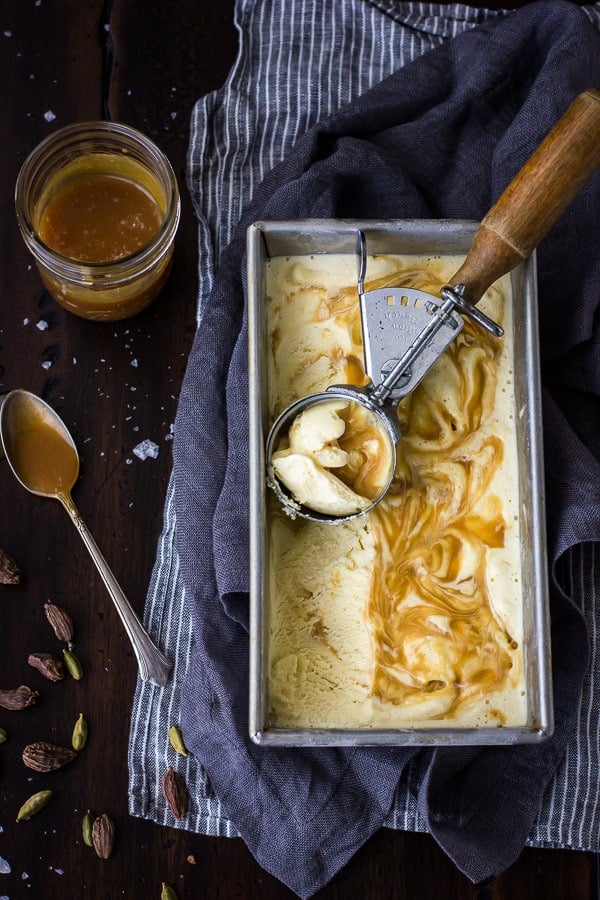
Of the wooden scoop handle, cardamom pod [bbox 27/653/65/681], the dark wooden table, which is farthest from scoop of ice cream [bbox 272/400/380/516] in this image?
cardamom pod [bbox 27/653/65/681]

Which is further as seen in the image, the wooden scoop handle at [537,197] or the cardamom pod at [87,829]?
the cardamom pod at [87,829]

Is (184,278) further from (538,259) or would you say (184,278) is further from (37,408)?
(538,259)

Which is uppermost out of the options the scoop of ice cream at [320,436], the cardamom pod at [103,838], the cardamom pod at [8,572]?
the scoop of ice cream at [320,436]

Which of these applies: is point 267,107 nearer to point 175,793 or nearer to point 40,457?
point 40,457

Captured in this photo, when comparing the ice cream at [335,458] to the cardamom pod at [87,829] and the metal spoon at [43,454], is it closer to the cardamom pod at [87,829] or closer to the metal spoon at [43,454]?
the metal spoon at [43,454]

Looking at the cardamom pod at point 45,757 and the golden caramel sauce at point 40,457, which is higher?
the golden caramel sauce at point 40,457

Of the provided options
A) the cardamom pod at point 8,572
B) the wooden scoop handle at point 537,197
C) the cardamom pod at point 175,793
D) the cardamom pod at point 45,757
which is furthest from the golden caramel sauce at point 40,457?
the wooden scoop handle at point 537,197

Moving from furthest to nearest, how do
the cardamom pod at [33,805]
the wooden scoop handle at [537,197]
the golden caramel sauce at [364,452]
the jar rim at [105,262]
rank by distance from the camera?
1. the cardamom pod at [33,805]
2. the jar rim at [105,262]
3. the golden caramel sauce at [364,452]
4. the wooden scoop handle at [537,197]

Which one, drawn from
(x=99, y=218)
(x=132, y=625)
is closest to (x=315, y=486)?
(x=132, y=625)
